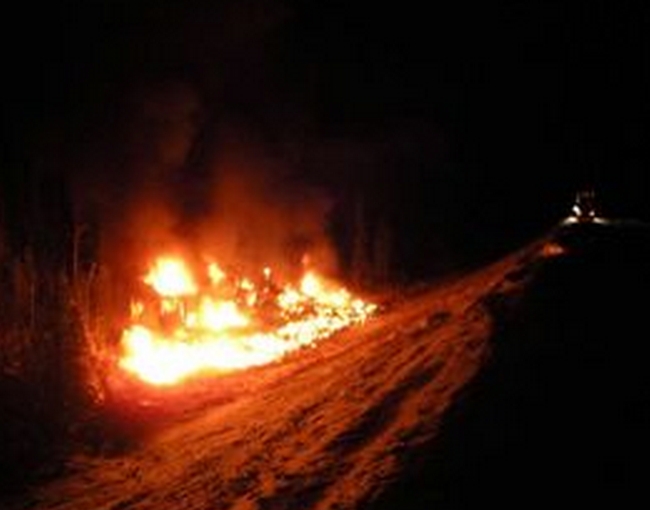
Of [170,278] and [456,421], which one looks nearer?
[456,421]

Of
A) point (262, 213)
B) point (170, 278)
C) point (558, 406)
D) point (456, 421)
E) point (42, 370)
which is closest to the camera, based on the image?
point (558, 406)

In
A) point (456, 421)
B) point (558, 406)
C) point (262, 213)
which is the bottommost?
point (456, 421)

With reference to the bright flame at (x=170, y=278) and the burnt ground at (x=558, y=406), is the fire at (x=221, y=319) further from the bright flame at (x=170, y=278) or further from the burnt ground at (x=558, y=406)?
the burnt ground at (x=558, y=406)

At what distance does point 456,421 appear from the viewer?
44.0 ft

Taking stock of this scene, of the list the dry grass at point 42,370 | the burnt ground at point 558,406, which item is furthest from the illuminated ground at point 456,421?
the dry grass at point 42,370

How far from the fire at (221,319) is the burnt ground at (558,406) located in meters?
10.1

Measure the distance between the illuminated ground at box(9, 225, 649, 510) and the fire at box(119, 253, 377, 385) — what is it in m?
4.87

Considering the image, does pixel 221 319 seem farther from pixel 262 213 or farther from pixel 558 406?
pixel 558 406

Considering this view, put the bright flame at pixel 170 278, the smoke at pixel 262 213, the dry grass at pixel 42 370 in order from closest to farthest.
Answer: the dry grass at pixel 42 370
the bright flame at pixel 170 278
the smoke at pixel 262 213

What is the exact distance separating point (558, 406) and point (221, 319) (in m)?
16.8

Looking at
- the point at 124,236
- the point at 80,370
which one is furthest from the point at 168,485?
the point at 124,236

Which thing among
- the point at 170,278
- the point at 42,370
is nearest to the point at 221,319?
the point at 170,278

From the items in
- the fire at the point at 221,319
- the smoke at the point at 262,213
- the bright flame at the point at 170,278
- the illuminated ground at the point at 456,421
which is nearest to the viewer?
the illuminated ground at the point at 456,421

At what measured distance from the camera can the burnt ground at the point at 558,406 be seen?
12141mm
